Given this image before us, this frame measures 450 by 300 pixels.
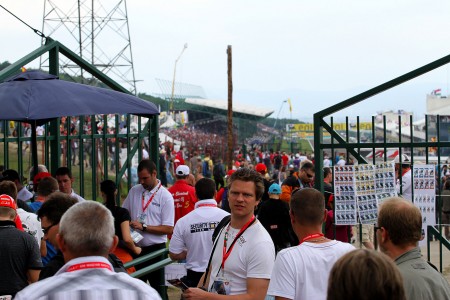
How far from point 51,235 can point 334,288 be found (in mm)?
2507

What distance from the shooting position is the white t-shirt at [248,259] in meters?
5.12

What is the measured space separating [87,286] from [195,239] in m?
4.07

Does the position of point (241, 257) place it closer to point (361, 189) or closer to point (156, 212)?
point (361, 189)

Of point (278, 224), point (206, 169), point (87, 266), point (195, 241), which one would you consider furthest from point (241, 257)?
point (206, 169)

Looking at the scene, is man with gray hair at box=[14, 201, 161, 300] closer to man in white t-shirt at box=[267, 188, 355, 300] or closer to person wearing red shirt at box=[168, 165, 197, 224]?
→ man in white t-shirt at box=[267, 188, 355, 300]

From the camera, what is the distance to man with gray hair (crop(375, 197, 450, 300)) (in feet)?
13.6

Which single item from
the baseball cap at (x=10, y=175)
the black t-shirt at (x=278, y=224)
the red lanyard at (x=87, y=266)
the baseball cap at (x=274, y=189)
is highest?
the baseball cap at (x=10, y=175)

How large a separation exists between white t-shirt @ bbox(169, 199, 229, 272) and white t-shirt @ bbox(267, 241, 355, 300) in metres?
2.82

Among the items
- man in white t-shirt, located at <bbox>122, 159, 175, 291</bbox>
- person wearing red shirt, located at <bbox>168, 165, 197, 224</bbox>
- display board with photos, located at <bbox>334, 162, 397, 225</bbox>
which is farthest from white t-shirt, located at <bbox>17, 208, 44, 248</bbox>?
person wearing red shirt, located at <bbox>168, 165, 197, 224</bbox>

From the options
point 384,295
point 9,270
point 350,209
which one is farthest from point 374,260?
point 350,209

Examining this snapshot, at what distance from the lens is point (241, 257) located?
5.17 metres

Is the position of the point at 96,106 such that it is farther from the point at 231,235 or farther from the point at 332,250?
the point at 332,250

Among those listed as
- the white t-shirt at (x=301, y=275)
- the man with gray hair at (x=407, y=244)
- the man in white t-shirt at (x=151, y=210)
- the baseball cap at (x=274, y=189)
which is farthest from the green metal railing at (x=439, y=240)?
the man with gray hair at (x=407, y=244)

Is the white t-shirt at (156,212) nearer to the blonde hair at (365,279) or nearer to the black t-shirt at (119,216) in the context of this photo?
the black t-shirt at (119,216)
